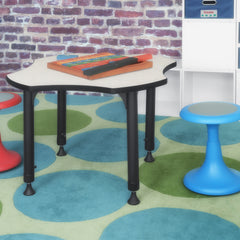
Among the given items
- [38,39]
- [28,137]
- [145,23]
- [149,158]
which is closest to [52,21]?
[38,39]

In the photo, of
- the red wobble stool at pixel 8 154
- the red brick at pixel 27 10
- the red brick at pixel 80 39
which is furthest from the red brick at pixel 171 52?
the red wobble stool at pixel 8 154

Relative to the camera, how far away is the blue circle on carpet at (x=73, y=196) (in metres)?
2.22

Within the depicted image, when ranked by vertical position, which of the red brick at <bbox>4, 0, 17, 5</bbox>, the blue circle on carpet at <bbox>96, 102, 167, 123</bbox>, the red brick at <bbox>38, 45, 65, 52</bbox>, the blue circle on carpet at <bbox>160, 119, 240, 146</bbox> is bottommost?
the blue circle on carpet at <bbox>160, 119, 240, 146</bbox>

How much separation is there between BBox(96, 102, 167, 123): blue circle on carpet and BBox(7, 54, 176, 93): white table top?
1211 mm

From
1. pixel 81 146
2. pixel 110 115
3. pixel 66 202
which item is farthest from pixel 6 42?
pixel 66 202

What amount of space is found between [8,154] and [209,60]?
1.62 m

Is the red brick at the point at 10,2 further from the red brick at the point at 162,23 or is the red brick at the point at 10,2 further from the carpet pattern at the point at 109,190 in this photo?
the red brick at the point at 162,23

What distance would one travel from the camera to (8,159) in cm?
279

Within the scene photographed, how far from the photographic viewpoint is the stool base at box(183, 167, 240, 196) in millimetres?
2359

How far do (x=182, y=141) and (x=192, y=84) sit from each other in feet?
2.59

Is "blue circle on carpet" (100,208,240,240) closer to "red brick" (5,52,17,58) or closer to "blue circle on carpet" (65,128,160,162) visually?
"blue circle on carpet" (65,128,160,162)

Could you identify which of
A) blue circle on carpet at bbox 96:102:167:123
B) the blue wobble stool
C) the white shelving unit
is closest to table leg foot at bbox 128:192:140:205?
the blue wobble stool

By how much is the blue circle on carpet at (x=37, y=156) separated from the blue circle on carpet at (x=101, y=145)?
0.13 metres

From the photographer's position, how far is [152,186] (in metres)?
2.48
